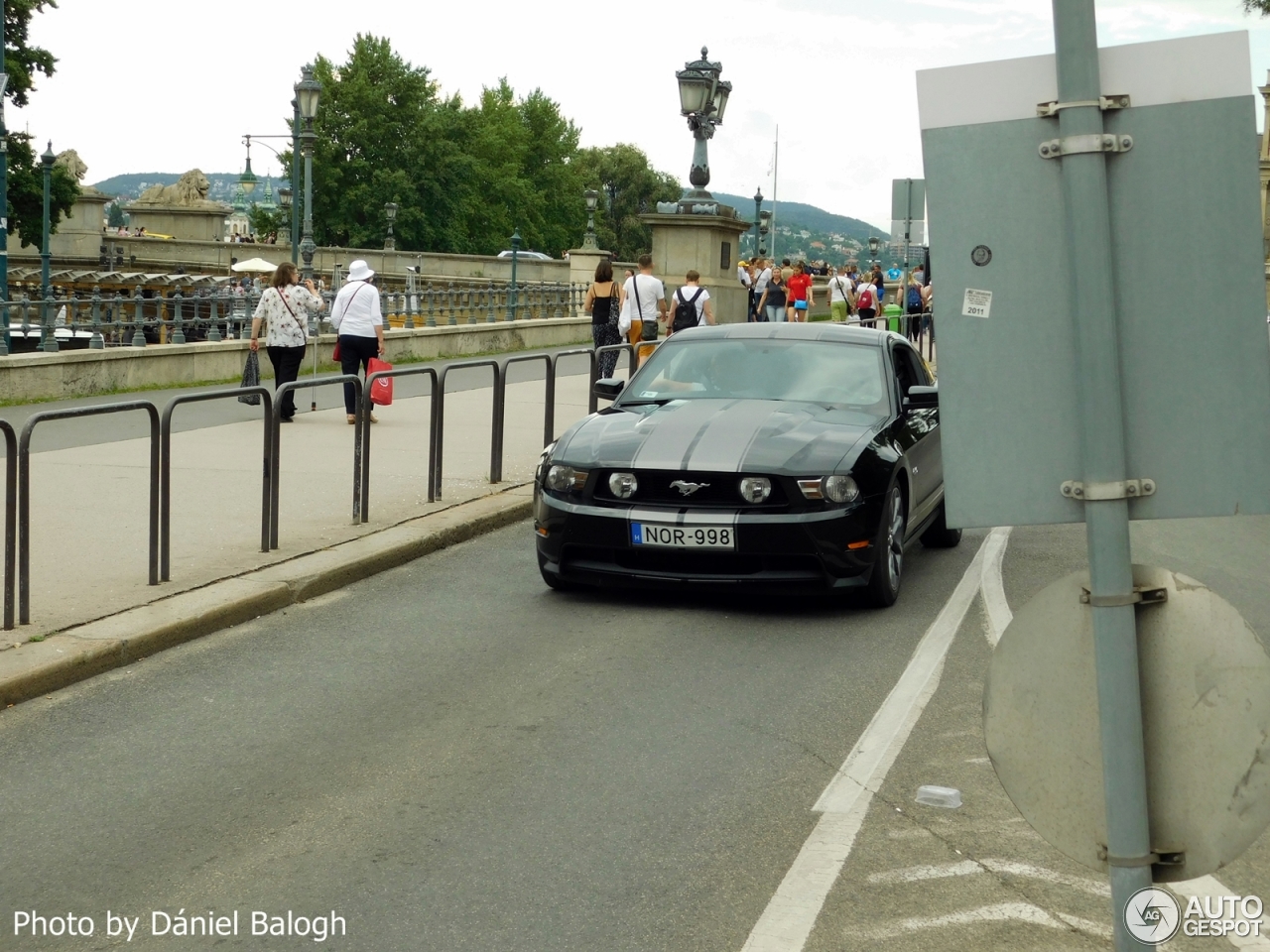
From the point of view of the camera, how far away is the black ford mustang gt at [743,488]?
27.0 feet

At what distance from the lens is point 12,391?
20594mm

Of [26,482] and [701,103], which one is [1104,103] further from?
[701,103]

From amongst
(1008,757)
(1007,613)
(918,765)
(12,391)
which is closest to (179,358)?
(12,391)

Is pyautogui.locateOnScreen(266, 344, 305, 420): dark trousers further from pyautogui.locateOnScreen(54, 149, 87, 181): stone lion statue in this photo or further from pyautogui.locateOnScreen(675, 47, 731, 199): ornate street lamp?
pyautogui.locateOnScreen(54, 149, 87, 181): stone lion statue

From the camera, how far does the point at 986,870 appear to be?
4.61m

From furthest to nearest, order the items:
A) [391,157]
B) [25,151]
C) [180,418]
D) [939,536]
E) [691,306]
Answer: [391,157] < [25,151] < [691,306] < [939,536] < [180,418]

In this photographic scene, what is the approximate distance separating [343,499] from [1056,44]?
942cm

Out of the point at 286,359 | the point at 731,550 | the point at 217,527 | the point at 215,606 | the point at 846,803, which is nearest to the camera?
Answer: the point at 846,803

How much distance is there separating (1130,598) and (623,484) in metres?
5.92

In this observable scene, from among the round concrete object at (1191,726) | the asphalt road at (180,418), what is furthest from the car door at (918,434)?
the round concrete object at (1191,726)

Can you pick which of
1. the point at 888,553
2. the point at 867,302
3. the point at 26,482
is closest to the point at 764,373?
the point at 888,553

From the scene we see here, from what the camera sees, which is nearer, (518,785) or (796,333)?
(518,785)

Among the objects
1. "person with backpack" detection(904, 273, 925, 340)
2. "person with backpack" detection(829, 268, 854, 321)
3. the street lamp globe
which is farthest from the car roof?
"person with backpack" detection(829, 268, 854, 321)

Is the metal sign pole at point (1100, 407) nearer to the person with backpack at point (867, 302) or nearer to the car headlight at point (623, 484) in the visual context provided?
the car headlight at point (623, 484)
